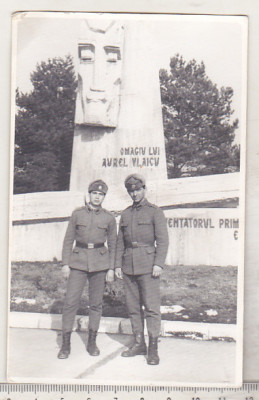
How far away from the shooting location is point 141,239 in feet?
3.89

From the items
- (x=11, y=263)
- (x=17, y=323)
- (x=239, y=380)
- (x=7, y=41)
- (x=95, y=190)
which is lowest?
(x=239, y=380)

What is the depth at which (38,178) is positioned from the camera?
4.00 feet

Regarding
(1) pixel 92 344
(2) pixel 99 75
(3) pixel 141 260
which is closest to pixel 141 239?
(3) pixel 141 260

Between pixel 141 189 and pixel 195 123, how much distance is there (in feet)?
0.63

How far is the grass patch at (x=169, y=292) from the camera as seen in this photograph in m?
1.20

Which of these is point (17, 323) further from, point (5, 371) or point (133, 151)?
point (133, 151)

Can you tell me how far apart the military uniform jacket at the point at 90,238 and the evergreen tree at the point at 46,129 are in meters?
0.09

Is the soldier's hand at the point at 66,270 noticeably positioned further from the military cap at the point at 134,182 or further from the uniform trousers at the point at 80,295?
the military cap at the point at 134,182

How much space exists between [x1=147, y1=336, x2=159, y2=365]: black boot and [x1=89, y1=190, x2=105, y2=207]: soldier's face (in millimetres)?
320

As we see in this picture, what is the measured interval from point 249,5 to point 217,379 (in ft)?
2.75

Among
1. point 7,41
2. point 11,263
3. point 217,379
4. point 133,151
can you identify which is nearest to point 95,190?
point 133,151

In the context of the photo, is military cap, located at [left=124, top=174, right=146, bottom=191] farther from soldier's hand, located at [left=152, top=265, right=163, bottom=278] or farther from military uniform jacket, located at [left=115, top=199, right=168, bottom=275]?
soldier's hand, located at [left=152, top=265, right=163, bottom=278]

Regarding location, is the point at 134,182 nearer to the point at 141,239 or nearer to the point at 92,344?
the point at 141,239

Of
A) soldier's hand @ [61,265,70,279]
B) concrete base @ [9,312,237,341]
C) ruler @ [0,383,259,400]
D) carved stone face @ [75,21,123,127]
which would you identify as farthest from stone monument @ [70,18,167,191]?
ruler @ [0,383,259,400]
